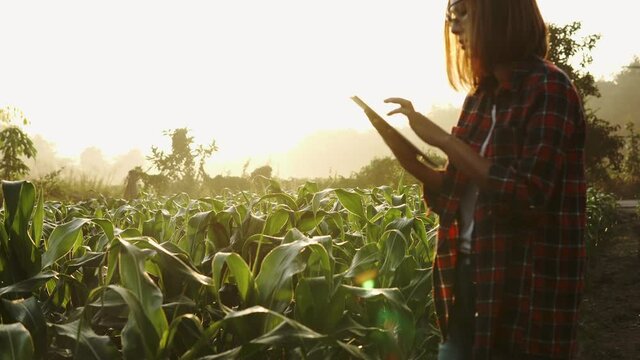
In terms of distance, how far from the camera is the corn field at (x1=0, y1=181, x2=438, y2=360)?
1460 mm

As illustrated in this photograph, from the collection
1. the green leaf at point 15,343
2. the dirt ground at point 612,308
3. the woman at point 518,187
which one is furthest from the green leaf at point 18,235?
the dirt ground at point 612,308

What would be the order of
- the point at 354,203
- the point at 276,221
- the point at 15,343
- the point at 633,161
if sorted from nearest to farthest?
the point at 15,343
the point at 276,221
the point at 354,203
the point at 633,161

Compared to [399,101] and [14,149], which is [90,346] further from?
[14,149]

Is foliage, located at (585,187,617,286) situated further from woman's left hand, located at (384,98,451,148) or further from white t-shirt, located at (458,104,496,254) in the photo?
woman's left hand, located at (384,98,451,148)

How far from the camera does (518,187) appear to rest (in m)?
1.38

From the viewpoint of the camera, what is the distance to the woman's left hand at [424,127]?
143 centimetres

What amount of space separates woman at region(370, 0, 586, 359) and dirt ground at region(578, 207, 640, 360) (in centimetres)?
422

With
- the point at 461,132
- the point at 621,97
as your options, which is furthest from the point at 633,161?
the point at 621,97

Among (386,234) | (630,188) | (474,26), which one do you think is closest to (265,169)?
(386,234)

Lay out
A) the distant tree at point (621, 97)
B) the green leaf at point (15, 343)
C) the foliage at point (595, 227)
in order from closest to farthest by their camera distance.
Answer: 1. the green leaf at point (15, 343)
2. the foliage at point (595, 227)
3. the distant tree at point (621, 97)

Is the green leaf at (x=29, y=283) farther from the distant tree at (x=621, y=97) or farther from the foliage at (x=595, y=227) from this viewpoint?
the distant tree at (x=621, y=97)

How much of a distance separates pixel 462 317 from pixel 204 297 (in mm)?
707

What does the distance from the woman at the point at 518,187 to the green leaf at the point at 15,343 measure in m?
0.97

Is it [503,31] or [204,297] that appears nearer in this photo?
[503,31]
